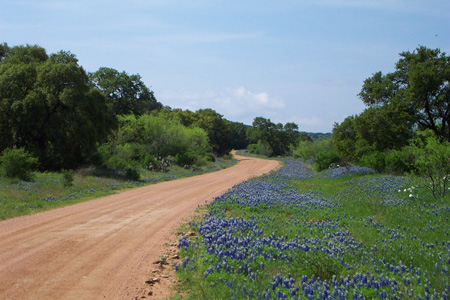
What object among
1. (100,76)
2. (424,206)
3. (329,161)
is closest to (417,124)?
(329,161)

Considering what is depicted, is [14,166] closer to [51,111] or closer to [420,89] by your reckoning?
Answer: [51,111]

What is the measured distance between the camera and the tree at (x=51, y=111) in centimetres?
2473

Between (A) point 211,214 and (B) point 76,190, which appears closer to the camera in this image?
(A) point 211,214

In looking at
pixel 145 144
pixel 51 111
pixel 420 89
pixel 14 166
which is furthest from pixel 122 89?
pixel 420 89

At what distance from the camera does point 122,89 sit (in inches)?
2077

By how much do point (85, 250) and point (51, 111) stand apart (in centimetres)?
2139

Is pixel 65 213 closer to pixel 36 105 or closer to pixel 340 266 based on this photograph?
pixel 340 266

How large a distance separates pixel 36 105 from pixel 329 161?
2744cm

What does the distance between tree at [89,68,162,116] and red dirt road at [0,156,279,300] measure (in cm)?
4036

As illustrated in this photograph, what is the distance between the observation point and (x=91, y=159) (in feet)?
93.8

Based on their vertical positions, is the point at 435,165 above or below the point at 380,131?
below

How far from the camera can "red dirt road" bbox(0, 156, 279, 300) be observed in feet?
19.3

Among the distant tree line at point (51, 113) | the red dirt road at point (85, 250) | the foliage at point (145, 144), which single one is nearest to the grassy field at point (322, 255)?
the red dirt road at point (85, 250)

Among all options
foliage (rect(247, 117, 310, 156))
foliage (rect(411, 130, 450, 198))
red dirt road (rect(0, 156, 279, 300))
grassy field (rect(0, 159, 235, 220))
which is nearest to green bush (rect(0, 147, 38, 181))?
grassy field (rect(0, 159, 235, 220))
